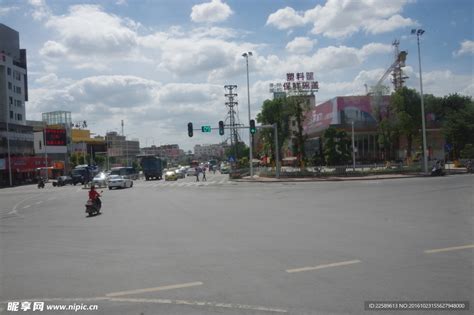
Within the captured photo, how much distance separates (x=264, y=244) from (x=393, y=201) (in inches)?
448

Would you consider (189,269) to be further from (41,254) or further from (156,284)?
(41,254)

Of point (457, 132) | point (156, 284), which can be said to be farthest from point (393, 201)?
point (457, 132)

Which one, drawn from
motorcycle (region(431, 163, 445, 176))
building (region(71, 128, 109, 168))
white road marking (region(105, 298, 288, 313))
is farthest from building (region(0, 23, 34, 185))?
white road marking (region(105, 298, 288, 313))

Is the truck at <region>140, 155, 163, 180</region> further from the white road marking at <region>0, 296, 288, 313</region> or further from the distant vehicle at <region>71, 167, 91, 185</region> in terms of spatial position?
the white road marking at <region>0, 296, 288, 313</region>

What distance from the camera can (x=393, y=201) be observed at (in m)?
20.1

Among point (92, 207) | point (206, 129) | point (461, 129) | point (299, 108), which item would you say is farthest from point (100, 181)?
point (461, 129)

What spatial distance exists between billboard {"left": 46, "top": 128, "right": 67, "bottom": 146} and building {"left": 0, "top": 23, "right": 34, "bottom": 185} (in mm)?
3970

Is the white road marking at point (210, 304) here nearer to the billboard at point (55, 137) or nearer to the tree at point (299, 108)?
the tree at point (299, 108)

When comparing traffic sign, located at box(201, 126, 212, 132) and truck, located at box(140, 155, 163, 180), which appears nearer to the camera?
traffic sign, located at box(201, 126, 212, 132)

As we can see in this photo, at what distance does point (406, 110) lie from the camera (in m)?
56.9

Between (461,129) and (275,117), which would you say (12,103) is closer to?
(275,117)

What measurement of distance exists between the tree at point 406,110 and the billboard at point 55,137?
63410 mm

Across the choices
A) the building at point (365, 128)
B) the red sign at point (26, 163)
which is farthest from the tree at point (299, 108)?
the red sign at point (26, 163)

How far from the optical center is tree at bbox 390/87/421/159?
55.2m
